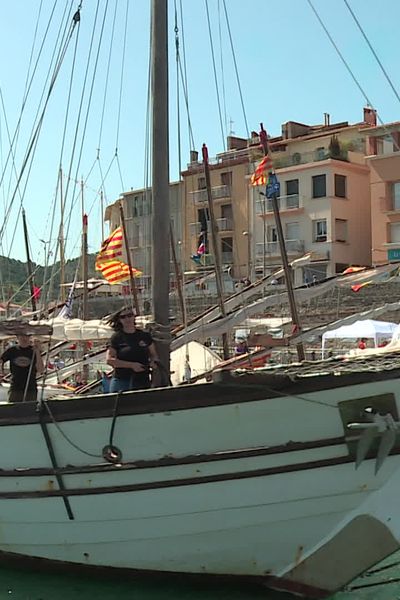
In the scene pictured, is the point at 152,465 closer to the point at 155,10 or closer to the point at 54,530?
the point at 54,530

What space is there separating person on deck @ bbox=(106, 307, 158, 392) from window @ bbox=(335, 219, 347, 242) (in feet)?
127

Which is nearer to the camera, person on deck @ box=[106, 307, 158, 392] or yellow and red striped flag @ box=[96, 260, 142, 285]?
person on deck @ box=[106, 307, 158, 392]

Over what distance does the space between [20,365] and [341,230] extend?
129 feet

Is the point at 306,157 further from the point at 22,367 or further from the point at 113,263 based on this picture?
the point at 22,367

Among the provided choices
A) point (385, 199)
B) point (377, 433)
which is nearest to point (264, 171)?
point (377, 433)

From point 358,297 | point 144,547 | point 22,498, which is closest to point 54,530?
point 22,498

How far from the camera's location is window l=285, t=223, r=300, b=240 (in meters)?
47.1

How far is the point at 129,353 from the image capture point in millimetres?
7426

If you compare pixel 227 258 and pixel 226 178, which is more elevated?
pixel 226 178

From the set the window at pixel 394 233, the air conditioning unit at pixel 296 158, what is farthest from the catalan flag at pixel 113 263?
the air conditioning unit at pixel 296 158

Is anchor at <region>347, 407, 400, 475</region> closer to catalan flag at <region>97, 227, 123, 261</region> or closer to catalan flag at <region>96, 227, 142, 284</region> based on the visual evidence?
catalan flag at <region>96, 227, 142, 284</region>

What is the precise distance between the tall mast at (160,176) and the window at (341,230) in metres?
37.8

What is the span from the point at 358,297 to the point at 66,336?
20429mm

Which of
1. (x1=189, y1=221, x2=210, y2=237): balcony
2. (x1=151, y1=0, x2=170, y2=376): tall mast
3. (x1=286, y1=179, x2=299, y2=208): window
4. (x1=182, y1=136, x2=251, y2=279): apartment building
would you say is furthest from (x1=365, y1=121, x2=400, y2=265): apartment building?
(x1=151, y1=0, x2=170, y2=376): tall mast
